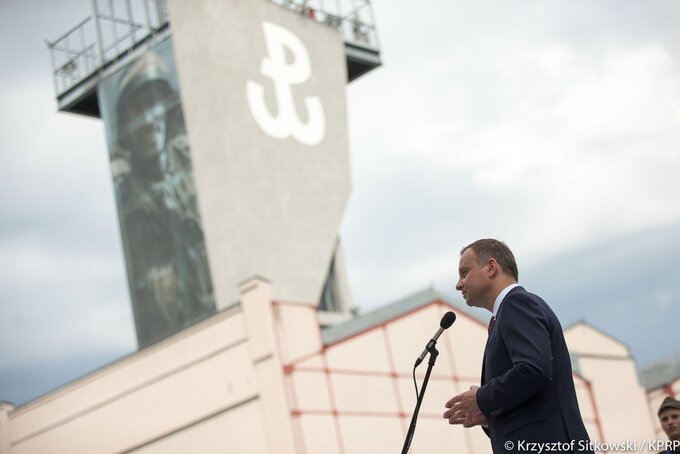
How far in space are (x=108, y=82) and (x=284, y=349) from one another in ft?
46.8

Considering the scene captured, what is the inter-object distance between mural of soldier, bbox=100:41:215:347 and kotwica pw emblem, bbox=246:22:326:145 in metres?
2.19

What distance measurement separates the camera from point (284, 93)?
2953 cm

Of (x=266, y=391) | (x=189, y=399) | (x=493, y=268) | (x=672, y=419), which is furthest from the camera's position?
(x=189, y=399)

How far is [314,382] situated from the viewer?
20.2 m

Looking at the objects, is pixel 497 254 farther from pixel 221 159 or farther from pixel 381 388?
pixel 221 159

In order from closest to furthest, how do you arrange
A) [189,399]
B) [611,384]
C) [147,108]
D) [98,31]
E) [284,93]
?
[189,399], [611,384], [147,108], [284,93], [98,31]

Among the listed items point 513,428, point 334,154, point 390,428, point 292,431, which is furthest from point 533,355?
point 334,154

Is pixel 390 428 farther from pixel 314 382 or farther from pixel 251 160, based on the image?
pixel 251 160

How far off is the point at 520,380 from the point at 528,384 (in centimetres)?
4

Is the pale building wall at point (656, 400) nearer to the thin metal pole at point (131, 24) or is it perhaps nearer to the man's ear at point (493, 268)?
the thin metal pole at point (131, 24)

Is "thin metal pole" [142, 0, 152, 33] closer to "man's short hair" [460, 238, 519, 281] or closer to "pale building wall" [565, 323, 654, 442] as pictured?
"pale building wall" [565, 323, 654, 442]

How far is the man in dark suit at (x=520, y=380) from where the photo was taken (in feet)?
14.1

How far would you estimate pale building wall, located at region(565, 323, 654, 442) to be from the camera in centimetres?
2586

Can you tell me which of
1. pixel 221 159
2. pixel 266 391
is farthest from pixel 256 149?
pixel 266 391
